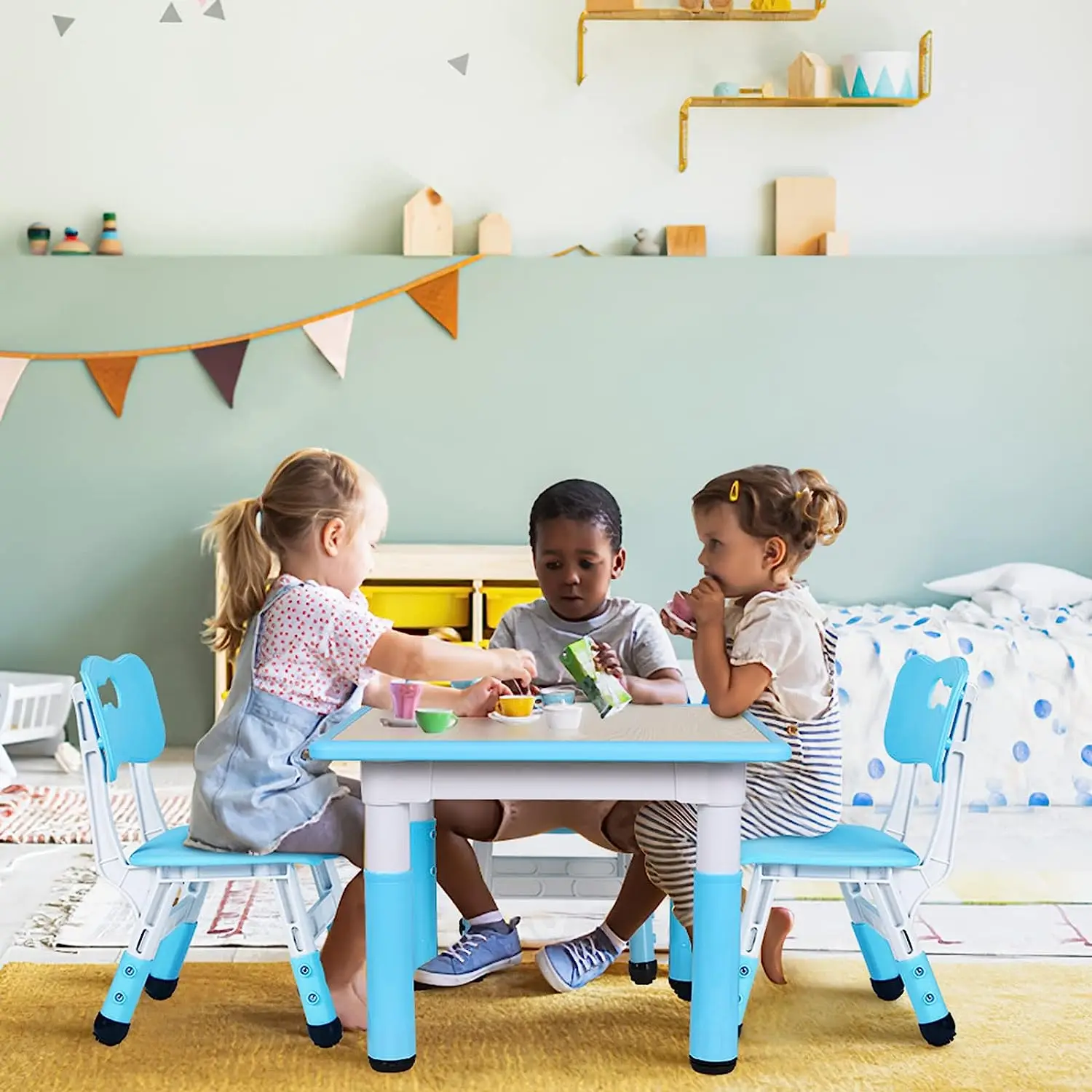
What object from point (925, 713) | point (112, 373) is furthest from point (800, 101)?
point (925, 713)

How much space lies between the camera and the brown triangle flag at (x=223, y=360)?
14.9 ft

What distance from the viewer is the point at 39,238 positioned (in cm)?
454

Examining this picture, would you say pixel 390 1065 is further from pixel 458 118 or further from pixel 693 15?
pixel 693 15

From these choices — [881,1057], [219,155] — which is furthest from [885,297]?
[881,1057]

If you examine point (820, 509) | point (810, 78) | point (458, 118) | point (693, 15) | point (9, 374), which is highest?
point (693, 15)

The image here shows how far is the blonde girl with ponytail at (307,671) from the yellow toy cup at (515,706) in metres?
0.03

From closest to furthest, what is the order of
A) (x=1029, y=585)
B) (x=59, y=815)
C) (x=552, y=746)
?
(x=552, y=746) < (x=59, y=815) < (x=1029, y=585)

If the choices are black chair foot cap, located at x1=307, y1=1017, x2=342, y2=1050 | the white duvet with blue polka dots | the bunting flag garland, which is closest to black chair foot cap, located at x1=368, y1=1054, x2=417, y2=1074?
black chair foot cap, located at x1=307, y1=1017, x2=342, y2=1050

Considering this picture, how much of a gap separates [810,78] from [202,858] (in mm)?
3454

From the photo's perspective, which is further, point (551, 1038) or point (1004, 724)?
point (1004, 724)

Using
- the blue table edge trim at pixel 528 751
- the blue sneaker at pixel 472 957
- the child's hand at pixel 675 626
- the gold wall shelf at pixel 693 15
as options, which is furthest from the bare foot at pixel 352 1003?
the gold wall shelf at pixel 693 15

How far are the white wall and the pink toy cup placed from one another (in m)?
2.97

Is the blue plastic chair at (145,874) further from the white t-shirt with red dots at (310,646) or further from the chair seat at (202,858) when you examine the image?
the white t-shirt with red dots at (310,646)

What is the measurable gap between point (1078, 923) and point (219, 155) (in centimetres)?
347
